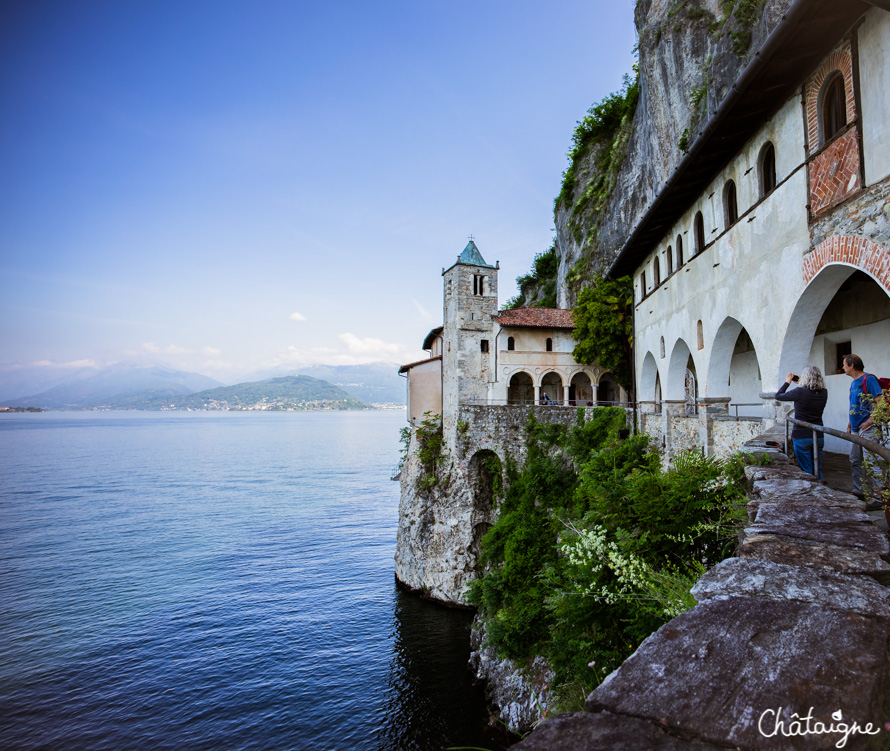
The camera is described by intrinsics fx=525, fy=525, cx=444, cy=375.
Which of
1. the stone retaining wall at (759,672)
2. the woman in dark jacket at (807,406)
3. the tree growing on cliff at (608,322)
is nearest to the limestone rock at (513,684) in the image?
the woman in dark jacket at (807,406)

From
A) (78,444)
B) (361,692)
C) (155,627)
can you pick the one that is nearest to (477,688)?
(361,692)

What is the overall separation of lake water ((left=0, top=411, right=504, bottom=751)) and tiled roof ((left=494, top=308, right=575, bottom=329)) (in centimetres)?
1667

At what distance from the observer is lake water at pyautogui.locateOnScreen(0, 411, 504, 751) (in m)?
16.5

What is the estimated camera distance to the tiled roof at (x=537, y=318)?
3275 centimetres

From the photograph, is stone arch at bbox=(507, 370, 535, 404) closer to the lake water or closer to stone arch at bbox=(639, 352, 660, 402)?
stone arch at bbox=(639, 352, 660, 402)

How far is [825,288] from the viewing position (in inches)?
337

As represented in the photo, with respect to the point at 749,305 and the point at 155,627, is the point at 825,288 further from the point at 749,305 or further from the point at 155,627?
the point at 155,627

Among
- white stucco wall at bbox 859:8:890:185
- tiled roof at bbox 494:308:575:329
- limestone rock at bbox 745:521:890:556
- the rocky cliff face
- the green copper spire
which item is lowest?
limestone rock at bbox 745:521:890:556

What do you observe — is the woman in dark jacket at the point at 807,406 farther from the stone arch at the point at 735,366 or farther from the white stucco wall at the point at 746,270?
the stone arch at the point at 735,366

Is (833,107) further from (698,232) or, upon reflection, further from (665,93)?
(665,93)

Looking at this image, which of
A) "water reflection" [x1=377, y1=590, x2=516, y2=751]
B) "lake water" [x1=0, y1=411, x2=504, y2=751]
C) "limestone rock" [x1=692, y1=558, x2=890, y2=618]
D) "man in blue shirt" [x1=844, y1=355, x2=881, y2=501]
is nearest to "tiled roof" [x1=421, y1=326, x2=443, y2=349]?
"lake water" [x1=0, y1=411, x2=504, y2=751]

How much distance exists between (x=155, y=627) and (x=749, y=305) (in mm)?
25584

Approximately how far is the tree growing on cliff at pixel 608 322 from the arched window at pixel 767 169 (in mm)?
17376

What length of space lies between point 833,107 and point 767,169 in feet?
7.50
